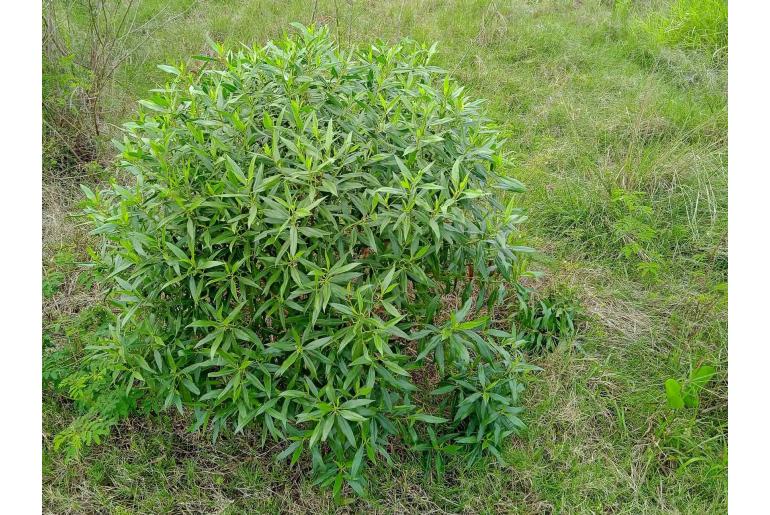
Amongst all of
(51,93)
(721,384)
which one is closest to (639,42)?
(721,384)

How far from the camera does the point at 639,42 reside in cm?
585

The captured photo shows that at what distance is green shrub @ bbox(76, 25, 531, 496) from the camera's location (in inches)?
89.0

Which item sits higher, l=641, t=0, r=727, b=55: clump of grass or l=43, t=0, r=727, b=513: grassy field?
l=641, t=0, r=727, b=55: clump of grass

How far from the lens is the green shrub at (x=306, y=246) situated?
7.42ft

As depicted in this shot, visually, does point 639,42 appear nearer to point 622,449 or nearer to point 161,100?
point 622,449

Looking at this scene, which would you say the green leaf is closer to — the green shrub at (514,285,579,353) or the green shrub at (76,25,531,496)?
the green shrub at (514,285,579,353)

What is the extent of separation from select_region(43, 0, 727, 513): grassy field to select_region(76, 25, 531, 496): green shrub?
31 centimetres

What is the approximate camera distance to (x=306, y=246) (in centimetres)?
230

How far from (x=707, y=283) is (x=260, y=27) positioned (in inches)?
161

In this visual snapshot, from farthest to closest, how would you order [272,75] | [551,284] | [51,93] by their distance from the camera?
[51,93] → [551,284] → [272,75]

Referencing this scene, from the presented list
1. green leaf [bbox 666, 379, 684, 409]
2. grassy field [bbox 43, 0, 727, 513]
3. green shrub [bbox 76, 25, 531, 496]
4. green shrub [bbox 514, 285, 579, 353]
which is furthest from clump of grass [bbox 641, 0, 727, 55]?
green shrub [bbox 76, 25, 531, 496]

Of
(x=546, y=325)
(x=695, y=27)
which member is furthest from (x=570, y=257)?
(x=695, y=27)

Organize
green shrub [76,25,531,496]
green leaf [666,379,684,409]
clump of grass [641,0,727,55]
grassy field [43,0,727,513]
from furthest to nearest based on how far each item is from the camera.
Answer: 1. clump of grass [641,0,727,55]
2. green leaf [666,379,684,409]
3. grassy field [43,0,727,513]
4. green shrub [76,25,531,496]

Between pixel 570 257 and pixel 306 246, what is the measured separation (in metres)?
2.04
